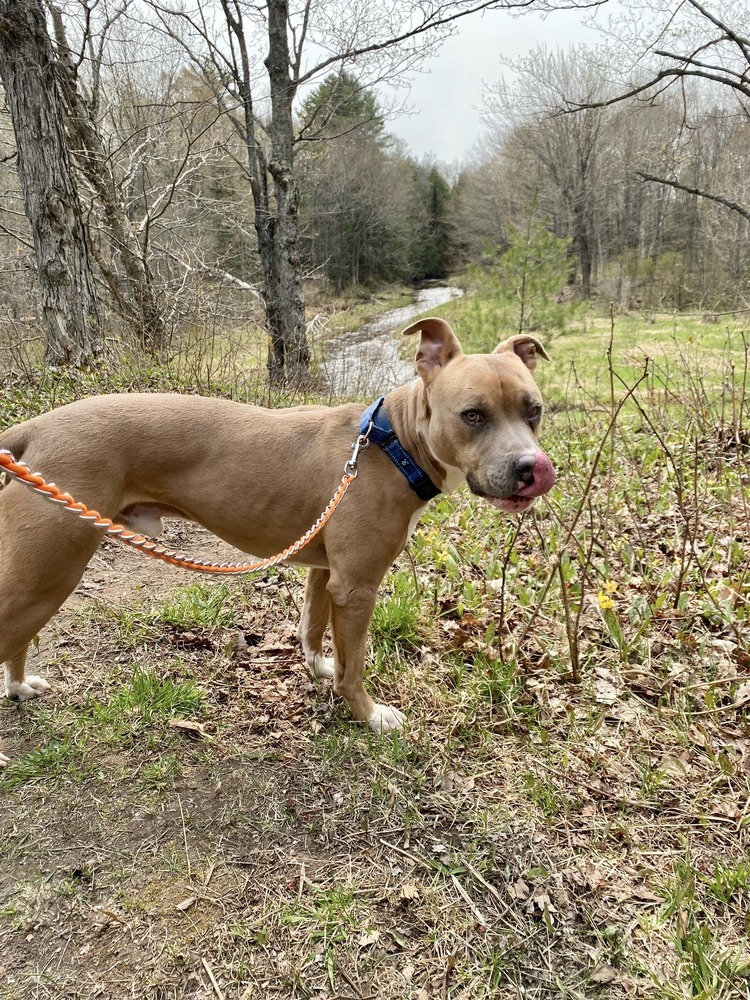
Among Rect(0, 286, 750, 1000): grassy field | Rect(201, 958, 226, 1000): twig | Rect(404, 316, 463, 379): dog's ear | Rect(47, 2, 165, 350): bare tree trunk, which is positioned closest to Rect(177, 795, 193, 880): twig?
Rect(0, 286, 750, 1000): grassy field

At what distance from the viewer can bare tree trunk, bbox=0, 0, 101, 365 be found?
6.98 meters

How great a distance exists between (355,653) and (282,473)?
1.01 m

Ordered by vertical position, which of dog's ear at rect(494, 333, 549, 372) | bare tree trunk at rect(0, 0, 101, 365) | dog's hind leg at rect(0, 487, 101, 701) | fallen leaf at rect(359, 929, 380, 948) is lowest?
fallen leaf at rect(359, 929, 380, 948)

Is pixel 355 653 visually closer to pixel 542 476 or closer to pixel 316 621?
pixel 316 621

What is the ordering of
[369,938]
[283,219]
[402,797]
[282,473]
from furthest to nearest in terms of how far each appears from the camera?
[283,219], [282,473], [402,797], [369,938]

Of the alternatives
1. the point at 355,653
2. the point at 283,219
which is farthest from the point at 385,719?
the point at 283,219

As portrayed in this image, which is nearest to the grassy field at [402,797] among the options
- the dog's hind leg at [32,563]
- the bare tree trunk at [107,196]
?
the dog's hind leg at [32,563]

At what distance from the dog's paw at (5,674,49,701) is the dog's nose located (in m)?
2.84

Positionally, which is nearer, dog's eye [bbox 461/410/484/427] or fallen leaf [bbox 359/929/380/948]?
fallen leaf [bbox 359/929/380/948]

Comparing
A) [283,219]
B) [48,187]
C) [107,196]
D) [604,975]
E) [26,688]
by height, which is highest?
[107,196]

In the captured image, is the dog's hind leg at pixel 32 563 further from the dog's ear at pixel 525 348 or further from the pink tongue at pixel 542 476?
the dog's ear at pixel 525 348

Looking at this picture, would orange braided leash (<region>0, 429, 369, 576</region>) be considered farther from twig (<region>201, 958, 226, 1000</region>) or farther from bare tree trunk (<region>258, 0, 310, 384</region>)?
bare tree trunk (<region>258, 0, 310, 384</region>)

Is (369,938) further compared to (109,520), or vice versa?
(109,520)

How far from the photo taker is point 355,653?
9.96ft
